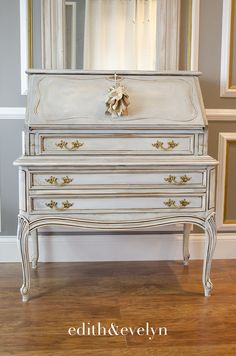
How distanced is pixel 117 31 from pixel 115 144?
85 cm

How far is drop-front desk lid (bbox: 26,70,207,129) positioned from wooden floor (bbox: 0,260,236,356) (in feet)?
3.17

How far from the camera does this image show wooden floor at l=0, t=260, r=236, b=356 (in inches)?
75.0

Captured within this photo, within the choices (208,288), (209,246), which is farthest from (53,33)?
(208,288)

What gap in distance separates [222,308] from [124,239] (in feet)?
2.92

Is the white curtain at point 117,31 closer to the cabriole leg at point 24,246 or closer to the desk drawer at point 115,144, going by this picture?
the desk drawer at point 115,144

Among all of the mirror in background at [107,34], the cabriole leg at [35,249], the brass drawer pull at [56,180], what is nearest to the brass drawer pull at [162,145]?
the brass drawer pull at [56,180]

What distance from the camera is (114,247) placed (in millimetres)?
2949

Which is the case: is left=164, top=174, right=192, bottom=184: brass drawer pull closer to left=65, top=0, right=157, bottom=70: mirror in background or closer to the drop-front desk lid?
the drop-front desk lid

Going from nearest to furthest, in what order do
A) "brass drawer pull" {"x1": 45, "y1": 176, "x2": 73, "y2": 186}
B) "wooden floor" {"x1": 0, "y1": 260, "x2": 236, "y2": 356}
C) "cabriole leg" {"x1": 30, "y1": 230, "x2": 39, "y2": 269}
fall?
"wooden floor" {"x1": 0, "y1": 260, "x2": 236, "y2": 356} → "brass drawer pull" {"x1": 45, "y1": 176, "x2": 73, "y2": 186} → "cabriole leg" {"x1": 30, "y1": 230, "x2": 39, "y2": 269}

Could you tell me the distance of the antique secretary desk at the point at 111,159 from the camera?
87.7 inches

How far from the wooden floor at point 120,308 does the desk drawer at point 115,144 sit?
819 mm

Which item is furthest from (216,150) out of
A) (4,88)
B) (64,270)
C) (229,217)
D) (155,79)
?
(4,88)

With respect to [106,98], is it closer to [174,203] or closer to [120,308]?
[174,203]

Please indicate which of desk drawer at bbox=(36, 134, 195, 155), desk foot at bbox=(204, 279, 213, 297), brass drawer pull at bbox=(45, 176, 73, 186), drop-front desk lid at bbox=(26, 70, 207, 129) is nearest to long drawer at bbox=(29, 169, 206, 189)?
brass drawer pull at bbox=(45, 176, 73, 186)
